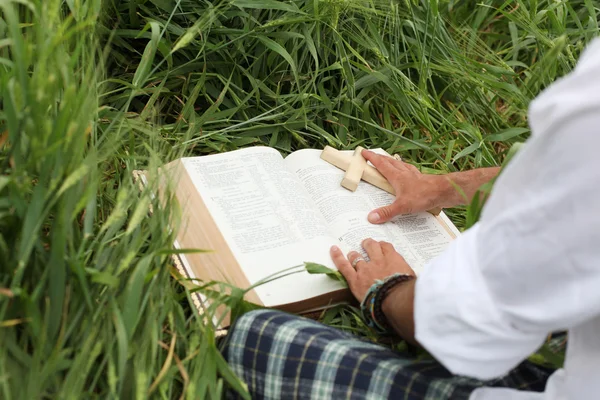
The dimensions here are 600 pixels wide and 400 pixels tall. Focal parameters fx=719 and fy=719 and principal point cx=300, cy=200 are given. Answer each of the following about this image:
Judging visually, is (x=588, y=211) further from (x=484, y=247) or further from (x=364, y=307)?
(x=364, y=307)

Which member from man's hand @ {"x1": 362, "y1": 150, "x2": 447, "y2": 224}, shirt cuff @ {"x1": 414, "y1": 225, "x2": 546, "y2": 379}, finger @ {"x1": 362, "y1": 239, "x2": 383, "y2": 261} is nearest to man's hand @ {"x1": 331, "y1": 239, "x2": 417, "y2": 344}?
finger @ {"x1": 362, "y1": 239, "x2": 383, "y2": 261}

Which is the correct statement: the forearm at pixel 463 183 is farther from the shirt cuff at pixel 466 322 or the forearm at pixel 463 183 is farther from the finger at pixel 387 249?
the shirt cuff at pixel 466 322

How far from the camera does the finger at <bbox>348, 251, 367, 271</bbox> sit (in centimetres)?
121

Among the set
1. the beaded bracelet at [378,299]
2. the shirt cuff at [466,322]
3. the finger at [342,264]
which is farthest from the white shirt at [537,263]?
the finger at [342,264]

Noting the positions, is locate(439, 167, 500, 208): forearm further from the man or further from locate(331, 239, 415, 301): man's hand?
the man

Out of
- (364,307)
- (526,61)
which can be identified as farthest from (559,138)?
(526,61)

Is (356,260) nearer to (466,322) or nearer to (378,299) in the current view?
(378,299)

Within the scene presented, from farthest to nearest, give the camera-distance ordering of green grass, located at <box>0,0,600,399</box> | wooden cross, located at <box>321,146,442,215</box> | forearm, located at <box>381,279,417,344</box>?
wooden cross, located at <box>321,146,442,215</box> → forearm, located at <box>381,279,417,344</box> → green grass, located at <box>0,0,600,399</box>

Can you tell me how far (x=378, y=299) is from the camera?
109cm

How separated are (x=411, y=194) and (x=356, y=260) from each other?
24cm

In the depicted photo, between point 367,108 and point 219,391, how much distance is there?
0.91 m

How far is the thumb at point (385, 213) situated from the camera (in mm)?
1361

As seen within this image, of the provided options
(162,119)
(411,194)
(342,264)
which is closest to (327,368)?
(342,264)

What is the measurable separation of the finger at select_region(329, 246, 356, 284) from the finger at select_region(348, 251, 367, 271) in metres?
0.02
